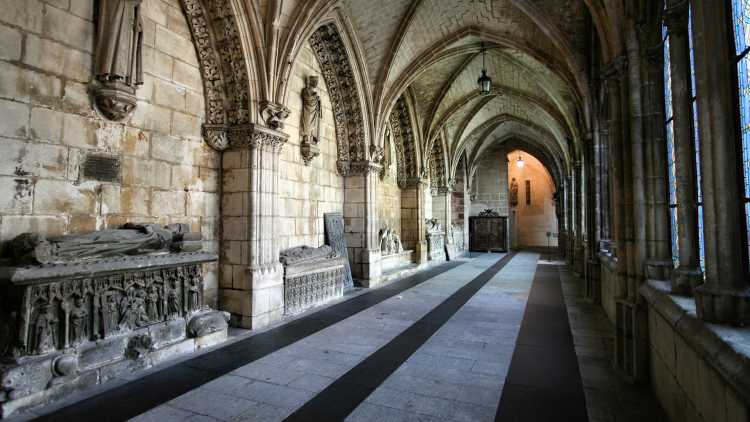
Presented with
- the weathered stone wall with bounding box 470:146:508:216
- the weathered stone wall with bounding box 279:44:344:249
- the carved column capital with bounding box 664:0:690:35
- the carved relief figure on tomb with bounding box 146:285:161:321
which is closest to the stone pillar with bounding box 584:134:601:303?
the carved column capital with bounding box 664:0:690:35

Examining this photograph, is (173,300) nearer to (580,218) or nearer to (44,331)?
(44,331)

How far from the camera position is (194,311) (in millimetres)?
4391

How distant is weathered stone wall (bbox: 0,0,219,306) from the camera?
3.27 meters

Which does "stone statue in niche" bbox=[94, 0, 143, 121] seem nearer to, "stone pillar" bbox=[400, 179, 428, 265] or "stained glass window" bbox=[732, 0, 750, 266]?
"stained glass window" bbox=[732, 0, 750, 266]

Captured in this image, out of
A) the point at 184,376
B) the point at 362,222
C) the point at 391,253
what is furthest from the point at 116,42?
the point at 391,253

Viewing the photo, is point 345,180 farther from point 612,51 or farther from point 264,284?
point 612,51

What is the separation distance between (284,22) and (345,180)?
3791 mm

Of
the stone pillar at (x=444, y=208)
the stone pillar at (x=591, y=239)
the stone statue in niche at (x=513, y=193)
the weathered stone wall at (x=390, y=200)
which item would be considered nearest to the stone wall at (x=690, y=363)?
the stone pillar at (x=591, y=239)

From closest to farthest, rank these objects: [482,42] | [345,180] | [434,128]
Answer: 1. [345,180]
2. [482,42]
3. [434,128]

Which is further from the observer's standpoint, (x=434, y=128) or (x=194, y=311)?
(x=434, y=128)

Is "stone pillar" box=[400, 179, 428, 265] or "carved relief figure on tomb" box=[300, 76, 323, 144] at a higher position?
"carved relief figure on tomb" box=[300, 76, 323, 144]

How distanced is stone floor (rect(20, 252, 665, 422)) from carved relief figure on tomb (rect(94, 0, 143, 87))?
3.02 meters

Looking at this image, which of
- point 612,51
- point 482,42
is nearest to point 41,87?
point 612,51

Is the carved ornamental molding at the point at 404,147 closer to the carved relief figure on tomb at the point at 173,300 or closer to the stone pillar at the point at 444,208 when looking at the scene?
the stone pillar at the point at 444,208
